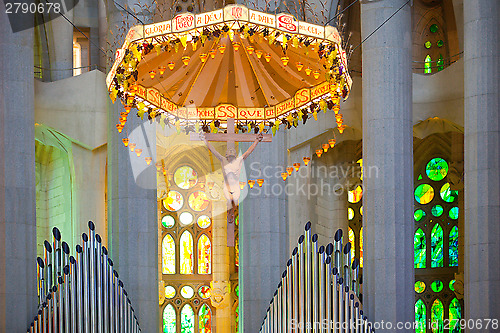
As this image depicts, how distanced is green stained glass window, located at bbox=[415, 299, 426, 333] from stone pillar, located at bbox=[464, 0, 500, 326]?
6652mm

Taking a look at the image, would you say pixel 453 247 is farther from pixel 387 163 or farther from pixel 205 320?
pixel 387 163

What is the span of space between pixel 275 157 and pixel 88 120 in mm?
4348

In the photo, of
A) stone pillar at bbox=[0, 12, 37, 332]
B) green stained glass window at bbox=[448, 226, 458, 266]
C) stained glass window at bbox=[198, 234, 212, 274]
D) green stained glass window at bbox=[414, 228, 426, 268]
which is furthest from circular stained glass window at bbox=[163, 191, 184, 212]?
stone pillar at bbox=[0, 12, 37, 332]

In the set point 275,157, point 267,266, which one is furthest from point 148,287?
point 275,157

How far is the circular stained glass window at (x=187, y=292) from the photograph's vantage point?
1072 inches

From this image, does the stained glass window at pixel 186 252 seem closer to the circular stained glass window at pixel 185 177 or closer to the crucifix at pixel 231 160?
the circular stained glass window at pixel 185 177

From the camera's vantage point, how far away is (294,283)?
15156 mm

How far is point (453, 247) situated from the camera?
26.2m

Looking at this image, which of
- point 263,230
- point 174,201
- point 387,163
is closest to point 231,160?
A: point 263,230

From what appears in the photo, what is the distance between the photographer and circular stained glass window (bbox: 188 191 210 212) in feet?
91.3

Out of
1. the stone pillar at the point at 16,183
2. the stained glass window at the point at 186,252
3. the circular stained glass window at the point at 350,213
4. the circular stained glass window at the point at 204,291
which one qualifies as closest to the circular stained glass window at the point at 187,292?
the circular stained glass window at the point at 204,291

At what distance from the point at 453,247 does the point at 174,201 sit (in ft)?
26.3

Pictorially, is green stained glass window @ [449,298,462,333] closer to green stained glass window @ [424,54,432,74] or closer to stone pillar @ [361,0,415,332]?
green stained glass window @ [424,54,432,74]

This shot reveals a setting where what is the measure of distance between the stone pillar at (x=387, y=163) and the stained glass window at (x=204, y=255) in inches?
329
